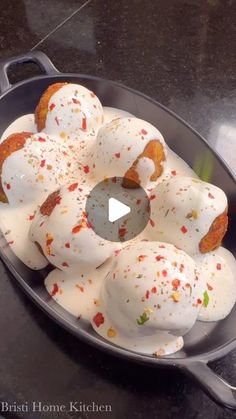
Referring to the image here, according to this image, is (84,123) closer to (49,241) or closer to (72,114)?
(72,114)

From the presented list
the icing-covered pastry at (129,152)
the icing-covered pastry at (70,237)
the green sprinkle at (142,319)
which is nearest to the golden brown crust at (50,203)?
the icing-covered pastry at (70,237)

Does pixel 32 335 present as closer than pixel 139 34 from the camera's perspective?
Yes

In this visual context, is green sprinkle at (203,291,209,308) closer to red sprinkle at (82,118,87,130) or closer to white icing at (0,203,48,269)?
white icing at (0,203,48,269)

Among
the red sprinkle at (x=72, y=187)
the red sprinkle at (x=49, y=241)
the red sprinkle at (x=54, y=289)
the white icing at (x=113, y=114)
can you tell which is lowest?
the red sprinkle at (x=54, y=289)

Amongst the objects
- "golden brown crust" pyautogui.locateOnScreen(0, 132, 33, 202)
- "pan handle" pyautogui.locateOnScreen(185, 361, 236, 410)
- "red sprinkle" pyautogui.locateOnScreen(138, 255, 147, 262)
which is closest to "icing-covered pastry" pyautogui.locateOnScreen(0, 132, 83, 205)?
"golden brown crust" pyautogui.locateOnScreen(0, 132, 33, 202)

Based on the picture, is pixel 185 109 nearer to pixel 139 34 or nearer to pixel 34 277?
pixel 139 34

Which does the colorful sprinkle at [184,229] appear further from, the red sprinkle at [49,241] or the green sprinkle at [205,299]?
the red sprinkle at [49,241]

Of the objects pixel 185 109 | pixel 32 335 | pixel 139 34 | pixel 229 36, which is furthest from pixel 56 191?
pixel 229 36

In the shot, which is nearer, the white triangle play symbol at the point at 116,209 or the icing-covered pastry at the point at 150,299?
the icing-covered pastry at the point at 150,299
